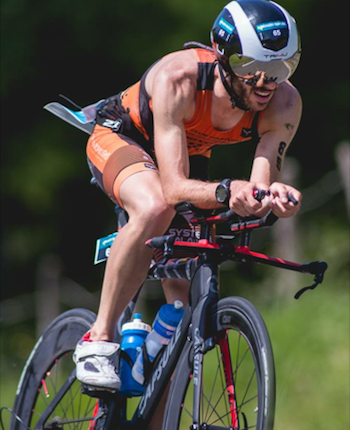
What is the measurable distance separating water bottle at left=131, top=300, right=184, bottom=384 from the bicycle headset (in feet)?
3.80

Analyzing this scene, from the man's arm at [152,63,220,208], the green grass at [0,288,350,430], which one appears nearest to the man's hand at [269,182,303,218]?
the man's arm at [152,63,220,208]

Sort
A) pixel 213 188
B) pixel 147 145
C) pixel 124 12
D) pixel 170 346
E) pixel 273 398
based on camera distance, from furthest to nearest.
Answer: pixel 124 12
pixel 147 145
pixel 170 346
pixel 213 188
pixel 273 398

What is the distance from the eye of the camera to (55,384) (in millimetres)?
5266

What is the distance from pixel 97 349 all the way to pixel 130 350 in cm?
25

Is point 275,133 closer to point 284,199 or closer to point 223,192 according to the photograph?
point 223,192

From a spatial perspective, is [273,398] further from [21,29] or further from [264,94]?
[21,29]

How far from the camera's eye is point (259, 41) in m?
4.19

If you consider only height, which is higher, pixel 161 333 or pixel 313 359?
pixel 161 333

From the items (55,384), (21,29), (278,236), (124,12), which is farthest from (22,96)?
(55,384)

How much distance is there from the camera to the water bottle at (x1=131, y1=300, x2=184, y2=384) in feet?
14.9

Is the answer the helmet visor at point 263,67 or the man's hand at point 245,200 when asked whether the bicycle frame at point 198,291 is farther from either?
the helmet visor at point 263,67

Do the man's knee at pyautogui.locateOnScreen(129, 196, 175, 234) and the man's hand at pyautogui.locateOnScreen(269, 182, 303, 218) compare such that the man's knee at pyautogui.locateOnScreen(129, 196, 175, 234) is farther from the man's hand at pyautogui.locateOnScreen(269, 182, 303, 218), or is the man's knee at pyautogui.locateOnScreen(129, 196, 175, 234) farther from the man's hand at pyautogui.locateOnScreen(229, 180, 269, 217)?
the man's hand at pyautogui.locateOnScreen(269, 182, 303, 218)

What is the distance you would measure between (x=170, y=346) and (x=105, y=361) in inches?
13.5

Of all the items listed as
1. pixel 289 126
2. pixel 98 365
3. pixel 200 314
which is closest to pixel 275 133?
pixel 289 126
